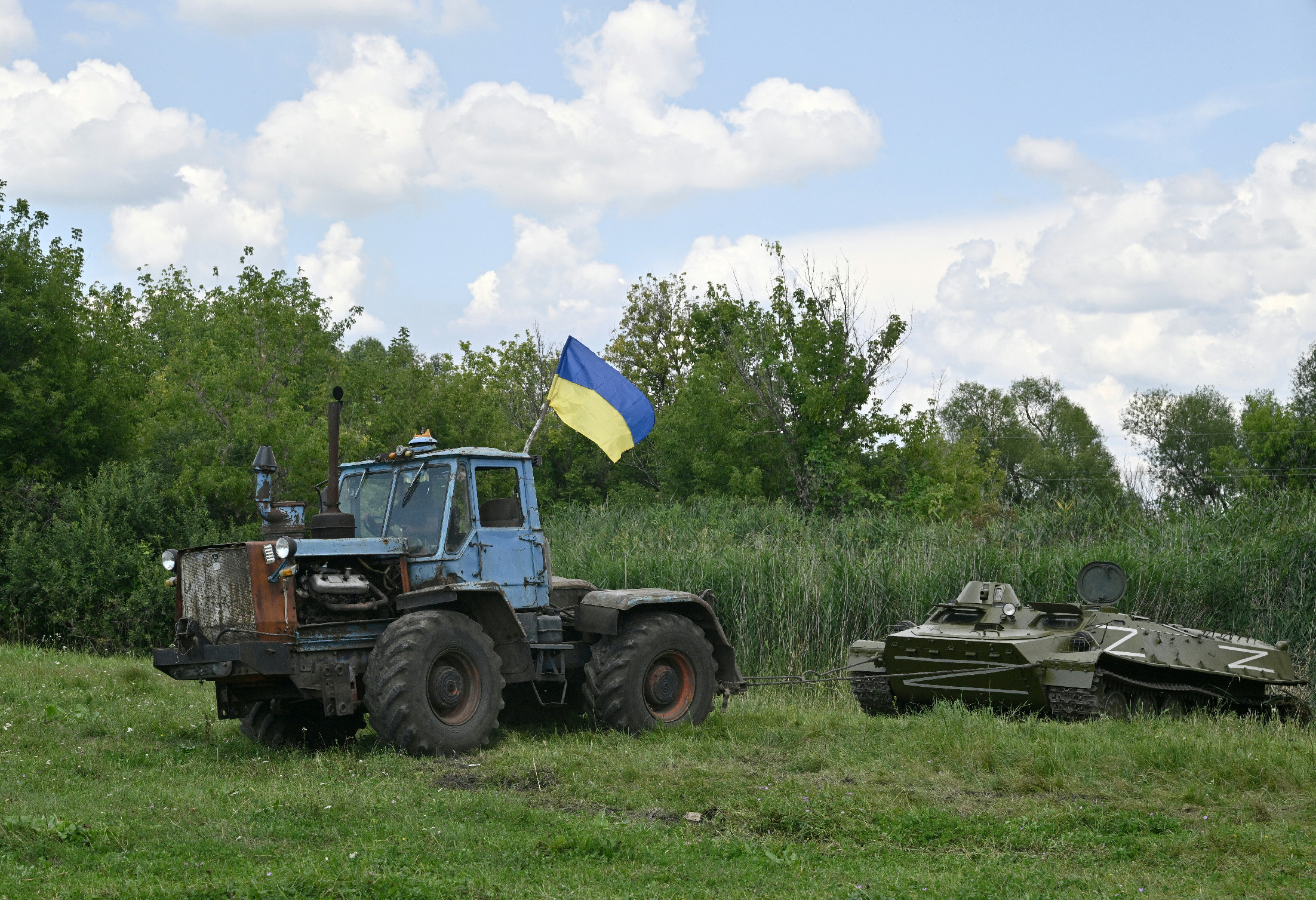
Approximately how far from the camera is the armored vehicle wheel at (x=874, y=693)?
12844 millimetres

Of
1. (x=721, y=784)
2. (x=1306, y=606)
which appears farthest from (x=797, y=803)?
(x=1306, y=606)

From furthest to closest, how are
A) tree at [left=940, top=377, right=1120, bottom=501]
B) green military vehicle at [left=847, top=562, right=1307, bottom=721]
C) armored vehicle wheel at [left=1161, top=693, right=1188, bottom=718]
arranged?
1. tree at [left=940, top=377, right=1120, bottom=501]
2. armored vehicle wheel at [left=1161, top=693, right=1188, bottom=718]
3. green military vehicle at [left=847, top=562, right=1307, bottom=721]

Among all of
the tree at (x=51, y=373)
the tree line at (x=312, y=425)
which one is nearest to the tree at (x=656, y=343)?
the tree line at (x=312, y=425)

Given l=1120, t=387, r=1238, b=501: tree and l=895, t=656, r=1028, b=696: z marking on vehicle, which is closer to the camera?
l=895, t=656, r=1028, b=696: z marking on vehicle

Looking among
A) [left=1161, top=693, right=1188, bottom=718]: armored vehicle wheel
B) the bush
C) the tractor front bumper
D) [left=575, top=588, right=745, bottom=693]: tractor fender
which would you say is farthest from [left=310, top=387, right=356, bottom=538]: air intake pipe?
the bush

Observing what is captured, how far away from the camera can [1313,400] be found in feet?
161

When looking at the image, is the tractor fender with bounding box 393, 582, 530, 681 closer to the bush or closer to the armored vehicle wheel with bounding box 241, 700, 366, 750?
the armored vehicle wheel with bounding box 241, 700, 366, 750

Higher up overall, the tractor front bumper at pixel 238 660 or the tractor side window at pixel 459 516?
the tractor side window at pixel 459 516

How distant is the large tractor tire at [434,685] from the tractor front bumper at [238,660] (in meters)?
0.64

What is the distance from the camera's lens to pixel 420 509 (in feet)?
33.9

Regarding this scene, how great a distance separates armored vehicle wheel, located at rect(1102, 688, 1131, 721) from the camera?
1174 cm

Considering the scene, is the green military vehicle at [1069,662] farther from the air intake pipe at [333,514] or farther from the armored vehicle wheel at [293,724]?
the air intake pipe at [333,514]

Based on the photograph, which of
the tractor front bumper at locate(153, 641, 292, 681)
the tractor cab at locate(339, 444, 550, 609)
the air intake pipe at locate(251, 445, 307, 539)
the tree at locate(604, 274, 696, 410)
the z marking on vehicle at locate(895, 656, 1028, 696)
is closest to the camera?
the tractor front bumper at locate(153, 641, 292, 681)

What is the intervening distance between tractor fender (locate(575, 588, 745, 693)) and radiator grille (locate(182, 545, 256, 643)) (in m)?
2.89
